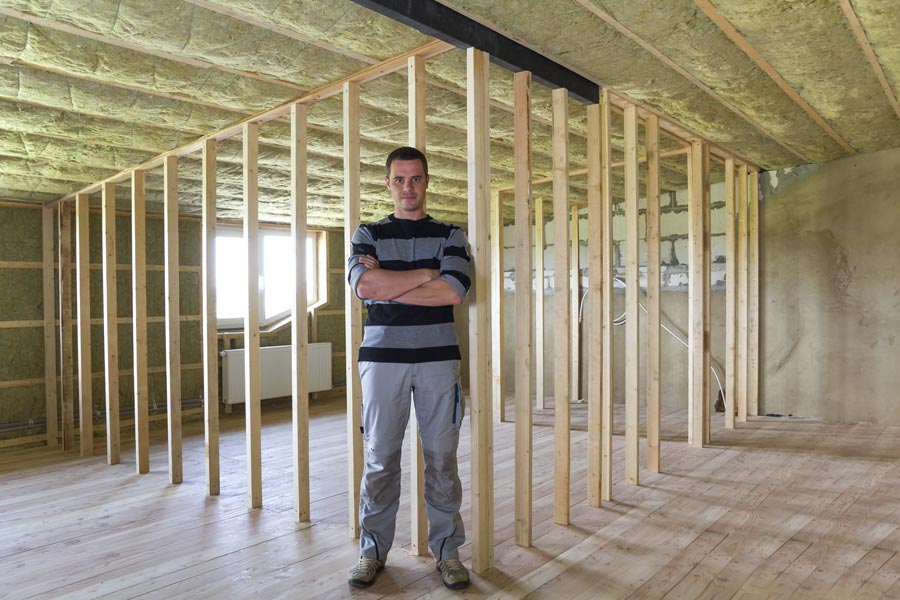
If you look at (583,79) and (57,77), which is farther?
(583,79)

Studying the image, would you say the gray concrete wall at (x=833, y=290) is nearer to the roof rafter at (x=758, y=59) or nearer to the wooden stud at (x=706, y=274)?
the roof rafter at (x=758, y=59)

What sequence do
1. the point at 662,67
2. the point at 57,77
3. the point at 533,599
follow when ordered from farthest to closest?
the point at 662,67 < the point at 57,77 < the point at 533,599

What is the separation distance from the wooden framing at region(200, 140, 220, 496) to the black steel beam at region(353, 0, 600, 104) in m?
1.84

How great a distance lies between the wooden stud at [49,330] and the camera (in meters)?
5.26

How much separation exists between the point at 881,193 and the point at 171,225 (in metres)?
5.52

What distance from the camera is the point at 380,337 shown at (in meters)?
2.36

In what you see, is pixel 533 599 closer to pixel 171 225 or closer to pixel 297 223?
pixel 297 223

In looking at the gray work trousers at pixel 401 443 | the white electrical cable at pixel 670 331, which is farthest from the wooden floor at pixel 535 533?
the white electrical cable at pixel 670 331

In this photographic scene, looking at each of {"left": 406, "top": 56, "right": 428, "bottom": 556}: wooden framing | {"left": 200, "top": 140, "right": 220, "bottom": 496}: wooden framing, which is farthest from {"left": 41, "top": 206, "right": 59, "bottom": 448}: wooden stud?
{"left": 406, "top": 56, "right": 428, "bottom": 556}: wooden framing

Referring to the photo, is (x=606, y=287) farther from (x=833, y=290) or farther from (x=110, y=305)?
(x=110, y=305)

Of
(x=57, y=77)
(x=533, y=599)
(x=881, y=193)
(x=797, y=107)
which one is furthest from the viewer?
(x=881, y=193)

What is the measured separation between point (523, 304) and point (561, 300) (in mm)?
349

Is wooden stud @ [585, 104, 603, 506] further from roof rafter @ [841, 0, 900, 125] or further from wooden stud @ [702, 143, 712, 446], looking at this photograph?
wooden stud @ [702, 143, 712, 446]

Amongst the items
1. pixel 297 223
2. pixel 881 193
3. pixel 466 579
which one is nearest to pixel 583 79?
pixel 297 223
